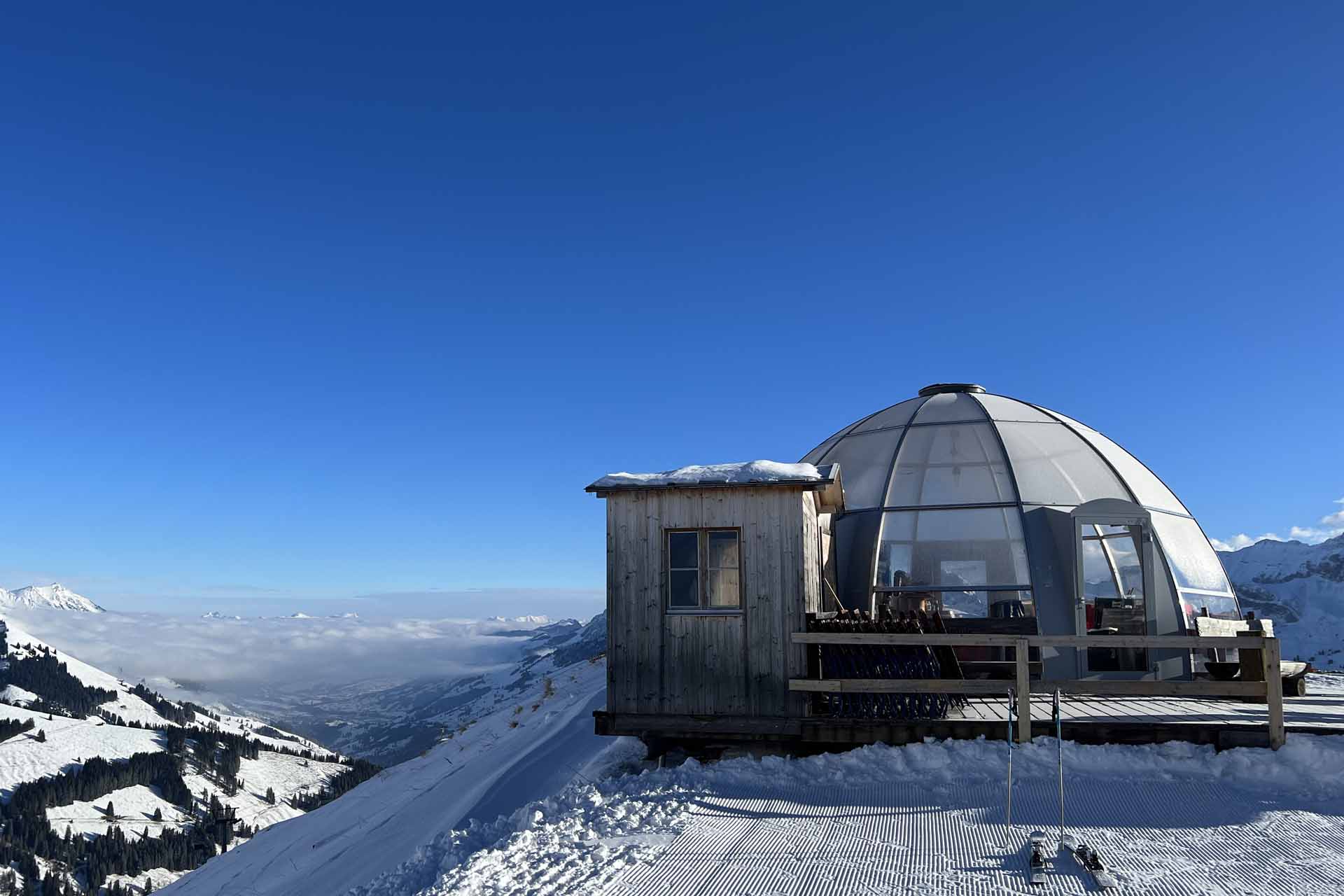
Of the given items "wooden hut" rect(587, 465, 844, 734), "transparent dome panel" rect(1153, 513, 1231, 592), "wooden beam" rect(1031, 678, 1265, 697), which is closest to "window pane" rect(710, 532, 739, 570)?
"wooden hut" rect(587, 465, 844, 734)

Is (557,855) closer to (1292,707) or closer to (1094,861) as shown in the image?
(1094,861)

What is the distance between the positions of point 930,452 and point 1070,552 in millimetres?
3221

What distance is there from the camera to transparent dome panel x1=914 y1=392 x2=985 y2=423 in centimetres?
1892

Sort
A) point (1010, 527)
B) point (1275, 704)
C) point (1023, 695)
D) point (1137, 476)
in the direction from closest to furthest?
1. point (1275, 704)
2. point (1023, 695)
3. point (1010, 527)
4. point (1137, 476)

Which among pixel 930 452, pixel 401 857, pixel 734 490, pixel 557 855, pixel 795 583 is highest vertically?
pixel 930 452

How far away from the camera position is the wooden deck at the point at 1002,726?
1089 centimetres

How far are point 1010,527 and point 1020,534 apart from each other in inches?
8.2

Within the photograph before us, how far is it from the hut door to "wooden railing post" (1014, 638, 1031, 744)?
5.50 meters

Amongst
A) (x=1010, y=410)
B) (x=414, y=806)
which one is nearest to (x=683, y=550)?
(x=414, y=806)

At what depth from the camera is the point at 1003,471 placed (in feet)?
57.2

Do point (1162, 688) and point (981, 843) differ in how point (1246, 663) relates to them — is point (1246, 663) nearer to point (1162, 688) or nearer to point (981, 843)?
point (1162, 688)

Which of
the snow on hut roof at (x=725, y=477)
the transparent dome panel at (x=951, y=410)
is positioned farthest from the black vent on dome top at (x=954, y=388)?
the snow on hut roof at (x=725, y=477)

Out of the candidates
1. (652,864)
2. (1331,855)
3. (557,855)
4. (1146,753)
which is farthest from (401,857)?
(1331,855)

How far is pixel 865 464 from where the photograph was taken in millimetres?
18734
